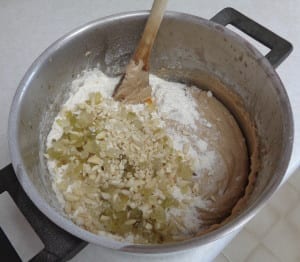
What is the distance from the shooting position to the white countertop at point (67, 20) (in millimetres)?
803

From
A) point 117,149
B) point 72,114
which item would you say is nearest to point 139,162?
point 117,149

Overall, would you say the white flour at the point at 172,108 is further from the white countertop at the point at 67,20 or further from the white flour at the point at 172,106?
the white countertop at the point at 67,20

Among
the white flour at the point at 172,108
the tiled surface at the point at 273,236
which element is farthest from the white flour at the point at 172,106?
the tiled surface at the point at 273,236

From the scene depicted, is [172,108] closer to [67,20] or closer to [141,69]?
[141,69]

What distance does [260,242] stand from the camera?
1.06 meters

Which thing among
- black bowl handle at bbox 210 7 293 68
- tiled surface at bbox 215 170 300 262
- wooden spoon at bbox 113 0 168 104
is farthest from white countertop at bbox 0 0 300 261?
tiled surface at bbox 215 170 300 262

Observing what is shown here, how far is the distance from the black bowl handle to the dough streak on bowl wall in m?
0.14

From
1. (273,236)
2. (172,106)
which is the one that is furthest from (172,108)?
(273,236)

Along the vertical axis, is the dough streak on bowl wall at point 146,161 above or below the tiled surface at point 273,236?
above

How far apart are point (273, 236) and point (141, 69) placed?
0.65m

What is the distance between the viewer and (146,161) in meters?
0.66

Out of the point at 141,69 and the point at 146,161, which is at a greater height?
the point at 141,69

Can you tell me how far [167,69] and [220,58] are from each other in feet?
0.40

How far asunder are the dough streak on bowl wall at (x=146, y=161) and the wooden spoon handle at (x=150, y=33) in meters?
0.09
